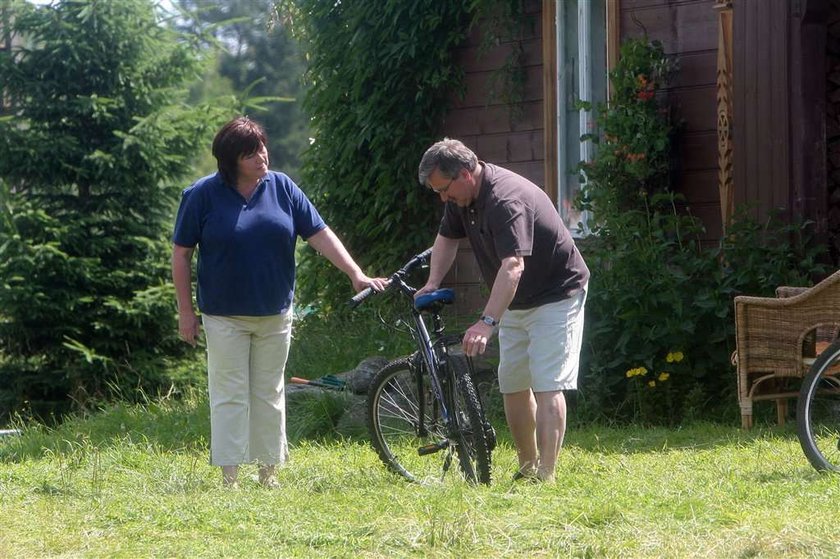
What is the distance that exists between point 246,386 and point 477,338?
130 centimetres

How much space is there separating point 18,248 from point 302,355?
2950 mm

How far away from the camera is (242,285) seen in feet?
20.4

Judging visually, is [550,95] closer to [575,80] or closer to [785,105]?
[575,80]

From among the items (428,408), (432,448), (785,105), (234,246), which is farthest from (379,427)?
(785,105)

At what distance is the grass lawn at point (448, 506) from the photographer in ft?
15.6

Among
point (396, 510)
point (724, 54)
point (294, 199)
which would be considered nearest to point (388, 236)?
point (724, 54)

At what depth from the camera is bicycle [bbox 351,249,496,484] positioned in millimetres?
6008

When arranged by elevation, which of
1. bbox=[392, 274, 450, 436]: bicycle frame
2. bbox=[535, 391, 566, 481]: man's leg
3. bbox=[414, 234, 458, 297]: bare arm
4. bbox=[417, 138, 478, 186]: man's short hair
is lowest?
bbox=[535, 391, 566, 481]: man's leg

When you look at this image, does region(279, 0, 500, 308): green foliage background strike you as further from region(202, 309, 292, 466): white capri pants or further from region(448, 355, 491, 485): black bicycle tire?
region(448, 355, 491, 485): black bicycle tire

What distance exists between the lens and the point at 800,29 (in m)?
8.61

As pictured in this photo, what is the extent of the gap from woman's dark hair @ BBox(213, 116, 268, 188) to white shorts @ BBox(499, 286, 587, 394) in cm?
138

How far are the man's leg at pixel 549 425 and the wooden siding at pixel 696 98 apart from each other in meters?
4.07

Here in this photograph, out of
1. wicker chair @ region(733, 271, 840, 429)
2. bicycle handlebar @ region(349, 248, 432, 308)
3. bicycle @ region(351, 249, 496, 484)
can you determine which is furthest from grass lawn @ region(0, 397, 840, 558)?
bicycle handlebar @ region(349, 248, 432, 308)

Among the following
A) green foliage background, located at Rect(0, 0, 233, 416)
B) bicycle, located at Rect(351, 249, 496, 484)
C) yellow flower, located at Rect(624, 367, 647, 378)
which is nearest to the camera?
bicycle, located at Rect(351, 249, 496, 484)
